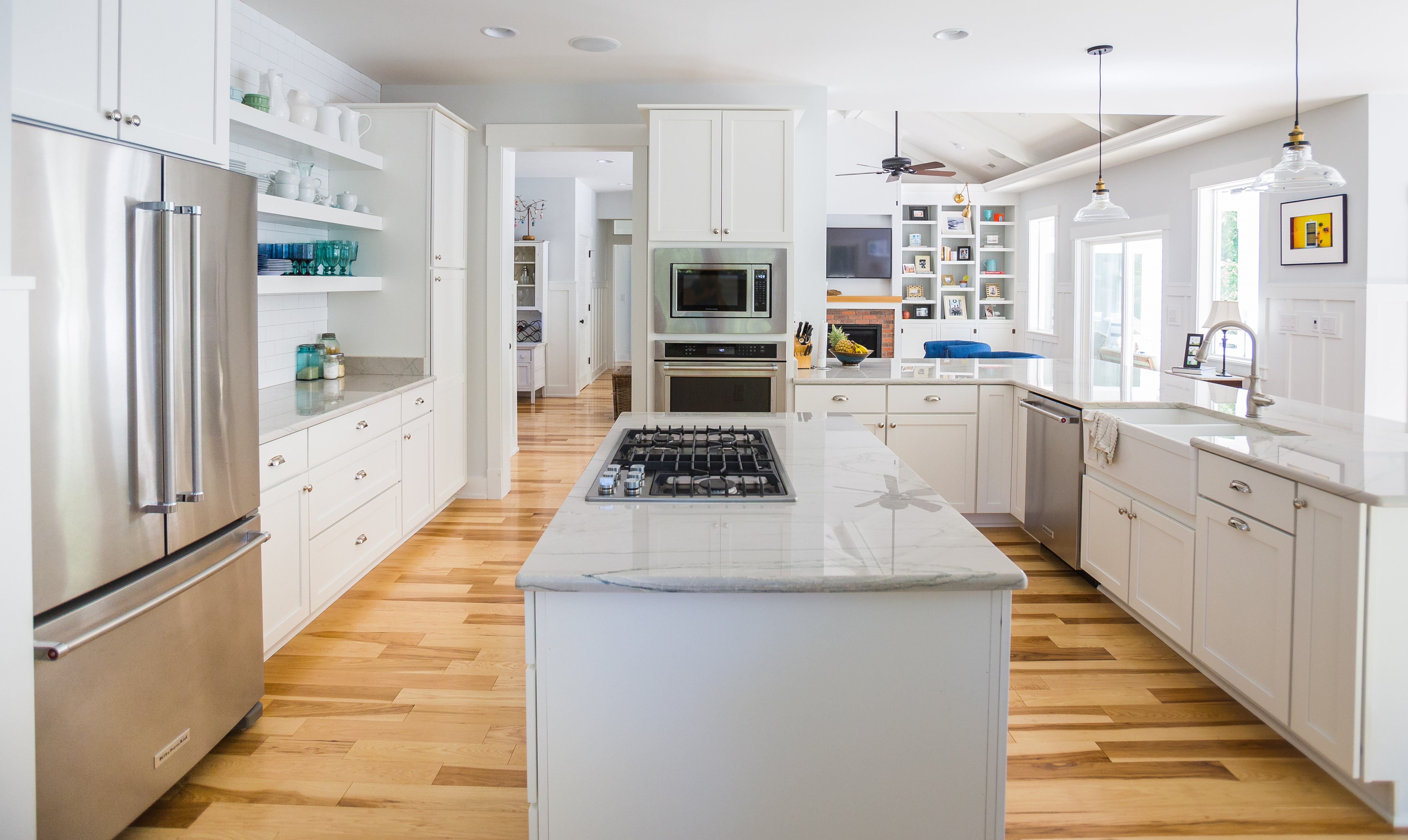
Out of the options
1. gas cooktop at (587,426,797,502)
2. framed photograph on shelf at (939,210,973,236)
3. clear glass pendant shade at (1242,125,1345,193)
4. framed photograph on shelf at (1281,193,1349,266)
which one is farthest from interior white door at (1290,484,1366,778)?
framed photograph on shelf at (939,210,973,236)

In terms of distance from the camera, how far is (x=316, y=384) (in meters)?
4.27

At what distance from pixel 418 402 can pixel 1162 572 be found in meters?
3.32

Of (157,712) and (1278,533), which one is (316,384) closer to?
(157,712)

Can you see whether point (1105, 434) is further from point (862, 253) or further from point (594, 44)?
point (862, 253)

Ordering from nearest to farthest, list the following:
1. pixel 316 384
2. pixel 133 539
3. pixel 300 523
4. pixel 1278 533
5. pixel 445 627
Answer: pixel 133 539
pixel 1278 533
pixel 300 523
pixel 445 627
pixel 316 384

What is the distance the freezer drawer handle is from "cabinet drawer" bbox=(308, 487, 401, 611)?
2.08 feet

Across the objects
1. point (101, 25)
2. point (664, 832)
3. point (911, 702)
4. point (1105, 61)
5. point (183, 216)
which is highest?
point (1105, 61)

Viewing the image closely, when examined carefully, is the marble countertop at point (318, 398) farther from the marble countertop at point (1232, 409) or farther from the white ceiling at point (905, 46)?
the marble countertop at point (1232, 409)

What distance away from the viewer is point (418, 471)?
4.56m

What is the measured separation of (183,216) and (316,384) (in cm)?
225

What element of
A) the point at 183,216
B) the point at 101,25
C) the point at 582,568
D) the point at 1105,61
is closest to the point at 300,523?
the point at 183,216

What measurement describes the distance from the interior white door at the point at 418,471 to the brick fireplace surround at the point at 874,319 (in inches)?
267

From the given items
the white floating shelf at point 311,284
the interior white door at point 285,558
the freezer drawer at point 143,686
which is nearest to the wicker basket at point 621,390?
the white floating shelf at point 311,284

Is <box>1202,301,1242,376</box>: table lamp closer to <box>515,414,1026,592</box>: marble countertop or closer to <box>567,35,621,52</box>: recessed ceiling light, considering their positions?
<box>567,35,621,52</box>: recessed ceiling light
